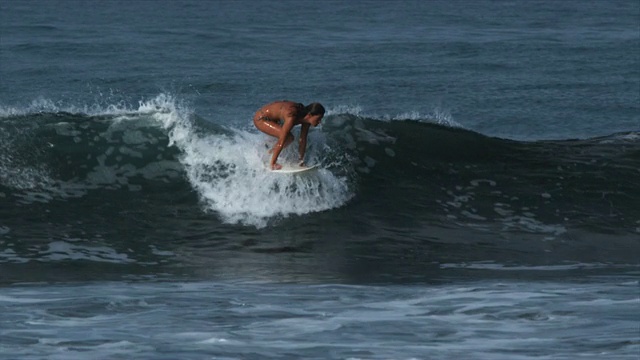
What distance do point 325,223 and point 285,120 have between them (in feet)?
3.94

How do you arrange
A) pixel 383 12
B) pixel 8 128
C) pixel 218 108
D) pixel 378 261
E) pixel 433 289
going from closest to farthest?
pixel 433 289, pixel 378 261, pixel 8 128, pixel 218 108, pixel 383 12

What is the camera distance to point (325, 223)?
14.5 metres

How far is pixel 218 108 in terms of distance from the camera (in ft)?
79.8

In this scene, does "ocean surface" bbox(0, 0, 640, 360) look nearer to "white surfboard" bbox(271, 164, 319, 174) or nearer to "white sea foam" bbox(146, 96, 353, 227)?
"white sea foam" bbox(146, 96, 353, 227)

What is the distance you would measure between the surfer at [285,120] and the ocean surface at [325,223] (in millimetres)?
335

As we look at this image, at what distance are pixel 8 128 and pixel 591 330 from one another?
867 centimetres

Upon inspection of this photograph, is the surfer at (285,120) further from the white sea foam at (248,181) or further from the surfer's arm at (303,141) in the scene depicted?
the white sea foam at (248,181)

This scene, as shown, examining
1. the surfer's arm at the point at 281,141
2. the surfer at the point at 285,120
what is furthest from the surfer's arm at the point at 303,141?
the surfer's arm at the point at 281,141

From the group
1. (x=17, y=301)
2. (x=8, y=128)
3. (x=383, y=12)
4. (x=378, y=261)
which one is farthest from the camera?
(x=383, y=12)

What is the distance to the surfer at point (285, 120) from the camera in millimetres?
14195

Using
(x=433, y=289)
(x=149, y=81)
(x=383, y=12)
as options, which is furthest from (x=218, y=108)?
(x=383, y=12)

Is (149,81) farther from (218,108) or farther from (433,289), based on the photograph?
(433,289)

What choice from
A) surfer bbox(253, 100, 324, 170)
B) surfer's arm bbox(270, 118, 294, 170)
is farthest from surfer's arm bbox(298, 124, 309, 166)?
surfer's arm bbox(270, 118, 294, 170)

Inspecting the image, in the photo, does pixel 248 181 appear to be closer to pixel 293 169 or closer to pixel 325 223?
pixel 293 169
